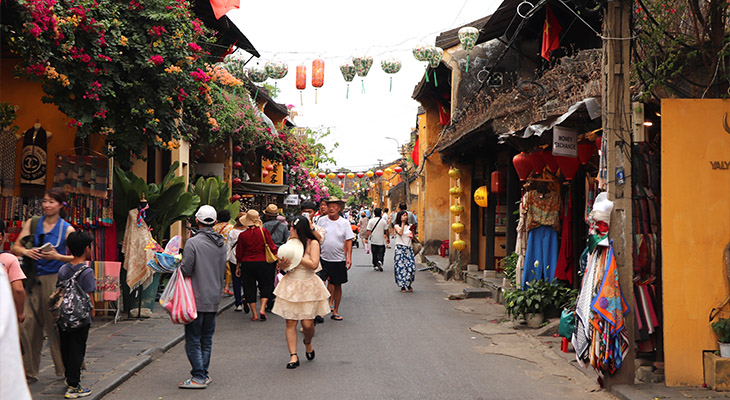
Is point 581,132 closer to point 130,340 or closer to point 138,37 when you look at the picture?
point 138,37

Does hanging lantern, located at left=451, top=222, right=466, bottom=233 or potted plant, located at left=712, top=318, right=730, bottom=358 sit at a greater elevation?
hanging lantern, located at left=451, top=222, right=466, bottom=233

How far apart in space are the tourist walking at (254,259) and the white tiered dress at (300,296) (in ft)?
11.3

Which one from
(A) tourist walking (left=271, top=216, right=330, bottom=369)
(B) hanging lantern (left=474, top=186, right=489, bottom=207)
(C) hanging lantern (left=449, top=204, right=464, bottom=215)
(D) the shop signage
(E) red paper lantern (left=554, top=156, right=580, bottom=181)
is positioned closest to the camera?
(A) tourist walking (left=271, top=216, right=330, bottom=369)

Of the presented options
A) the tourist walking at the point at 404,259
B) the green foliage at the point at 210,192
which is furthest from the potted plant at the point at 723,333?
the green foliage at the point at 210,192

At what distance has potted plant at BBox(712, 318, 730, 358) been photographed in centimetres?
646

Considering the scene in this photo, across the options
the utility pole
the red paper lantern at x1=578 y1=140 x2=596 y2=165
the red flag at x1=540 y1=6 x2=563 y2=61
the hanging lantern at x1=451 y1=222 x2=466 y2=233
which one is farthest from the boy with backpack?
the hanging lantern at x1=451 y1=222 x2=466 y2=233

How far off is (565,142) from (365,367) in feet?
13.5

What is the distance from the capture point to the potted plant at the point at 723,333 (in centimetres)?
646

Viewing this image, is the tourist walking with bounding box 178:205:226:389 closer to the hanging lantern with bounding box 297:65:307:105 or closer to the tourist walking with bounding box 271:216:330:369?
the tourist walking with bounding box 271:216:330:369

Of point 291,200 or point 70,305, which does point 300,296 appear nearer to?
point 70,305

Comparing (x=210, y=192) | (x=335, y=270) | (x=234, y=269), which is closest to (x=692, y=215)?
(x=335, y=270)

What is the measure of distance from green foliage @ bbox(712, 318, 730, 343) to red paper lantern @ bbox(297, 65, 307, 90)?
11.1 m

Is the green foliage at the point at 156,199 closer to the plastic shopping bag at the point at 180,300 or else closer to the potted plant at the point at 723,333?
the plastic shopping bag at the point at 180,300

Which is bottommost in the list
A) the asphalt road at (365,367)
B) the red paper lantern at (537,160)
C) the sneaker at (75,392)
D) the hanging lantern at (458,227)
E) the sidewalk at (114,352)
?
the asphalt road at (365,367)
